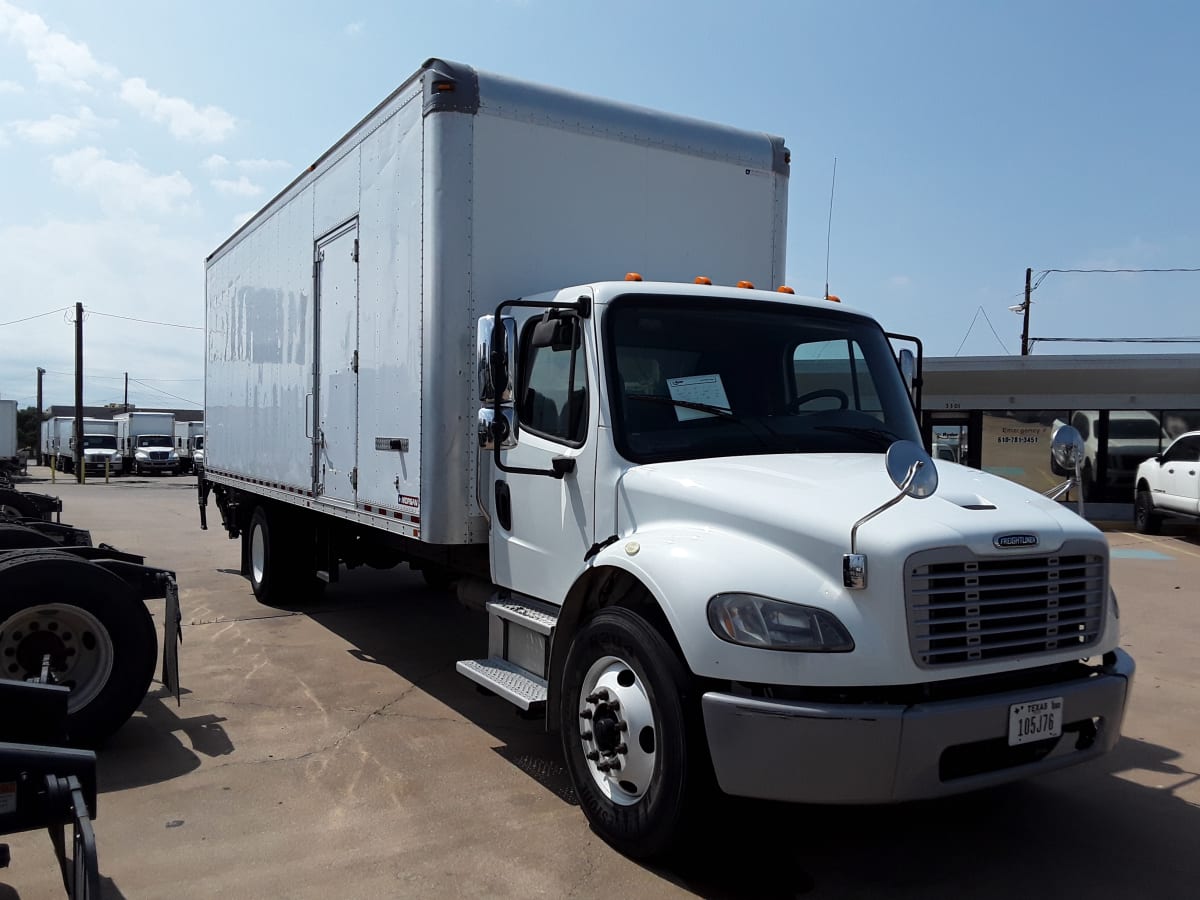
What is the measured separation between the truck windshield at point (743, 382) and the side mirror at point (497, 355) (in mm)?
453

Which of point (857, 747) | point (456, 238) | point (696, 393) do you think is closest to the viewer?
point (857, 747)

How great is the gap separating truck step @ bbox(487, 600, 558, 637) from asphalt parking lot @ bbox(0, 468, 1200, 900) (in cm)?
78

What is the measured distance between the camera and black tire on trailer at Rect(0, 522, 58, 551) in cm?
559

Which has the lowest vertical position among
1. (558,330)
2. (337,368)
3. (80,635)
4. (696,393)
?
(80,635)

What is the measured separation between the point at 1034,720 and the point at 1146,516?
1588 cm

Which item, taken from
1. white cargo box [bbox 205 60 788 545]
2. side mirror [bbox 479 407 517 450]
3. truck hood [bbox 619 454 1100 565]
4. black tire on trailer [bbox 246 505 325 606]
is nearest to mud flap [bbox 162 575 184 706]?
white cargo box [bbox 205 60 788 545]

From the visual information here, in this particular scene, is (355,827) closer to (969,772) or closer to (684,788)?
(684,788)

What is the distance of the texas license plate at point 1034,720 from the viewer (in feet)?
11.2

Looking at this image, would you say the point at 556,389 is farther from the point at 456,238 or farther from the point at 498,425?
the point at 456,238

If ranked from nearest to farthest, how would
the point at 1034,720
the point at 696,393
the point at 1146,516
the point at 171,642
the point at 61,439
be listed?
the point at 1034,720, the point at 696,393, the point at 171,642, the point at 1146,516, the point at 61,439

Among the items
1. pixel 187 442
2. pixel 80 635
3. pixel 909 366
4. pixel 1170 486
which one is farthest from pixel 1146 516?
pixel 187 442

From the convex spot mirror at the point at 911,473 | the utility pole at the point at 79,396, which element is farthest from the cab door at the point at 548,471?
the utility pole at the point at 79,396

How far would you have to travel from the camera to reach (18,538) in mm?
5641

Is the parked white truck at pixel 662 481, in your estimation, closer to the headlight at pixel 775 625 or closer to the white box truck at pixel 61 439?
the headlight at pixel 775 625
